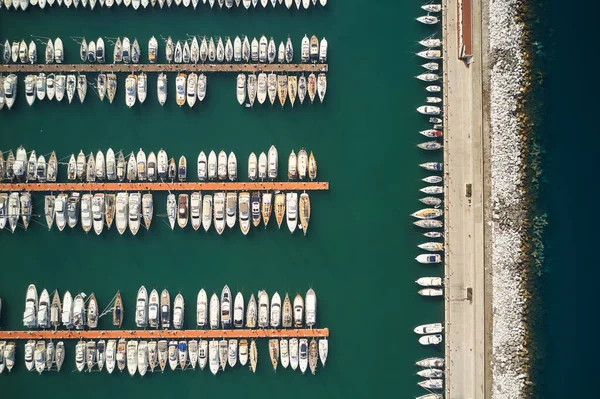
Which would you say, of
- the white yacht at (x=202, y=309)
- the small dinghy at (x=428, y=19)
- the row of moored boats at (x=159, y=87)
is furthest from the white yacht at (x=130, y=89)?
the small dinghy at (x=428, y=19)

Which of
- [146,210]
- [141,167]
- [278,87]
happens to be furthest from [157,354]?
[278,87]

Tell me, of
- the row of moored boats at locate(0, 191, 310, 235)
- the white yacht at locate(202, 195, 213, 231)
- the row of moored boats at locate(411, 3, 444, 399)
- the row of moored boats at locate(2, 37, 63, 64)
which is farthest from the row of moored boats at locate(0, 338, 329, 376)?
the row of moored boats at locate(2, 37, 63, 64)

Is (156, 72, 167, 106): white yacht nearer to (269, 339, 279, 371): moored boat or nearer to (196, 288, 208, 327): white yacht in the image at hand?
(196, 288, 208, 327): white yacht

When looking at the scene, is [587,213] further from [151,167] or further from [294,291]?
[151,167]

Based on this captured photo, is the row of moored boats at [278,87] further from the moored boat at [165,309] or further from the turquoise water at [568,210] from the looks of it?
the turquoise water at [568,210]

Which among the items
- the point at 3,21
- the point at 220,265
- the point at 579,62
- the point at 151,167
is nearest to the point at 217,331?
the point at 220,265

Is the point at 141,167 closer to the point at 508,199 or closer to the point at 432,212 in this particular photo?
the point at 432,212
